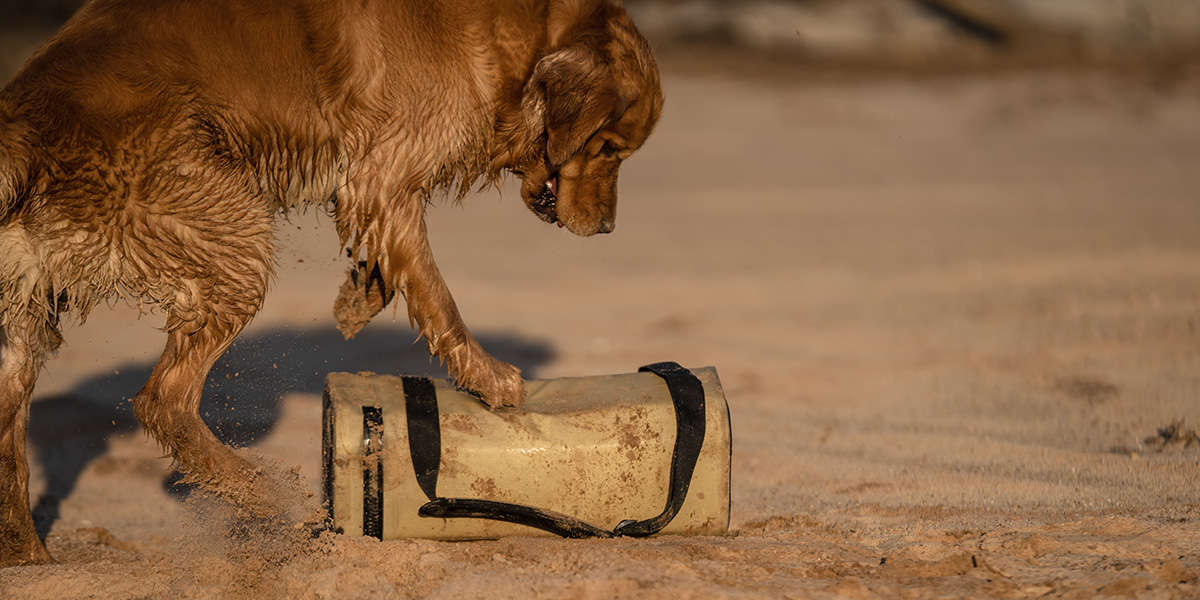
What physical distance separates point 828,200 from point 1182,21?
23.1ft

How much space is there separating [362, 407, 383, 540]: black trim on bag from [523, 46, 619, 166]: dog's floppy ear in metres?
1.18

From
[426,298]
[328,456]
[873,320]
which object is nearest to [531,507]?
[328,456]

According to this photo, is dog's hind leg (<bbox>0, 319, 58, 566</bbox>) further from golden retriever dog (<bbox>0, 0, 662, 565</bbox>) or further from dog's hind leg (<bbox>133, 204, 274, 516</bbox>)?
dog's hind leg (<bbox>133, 204, 274, 516</bbox>)

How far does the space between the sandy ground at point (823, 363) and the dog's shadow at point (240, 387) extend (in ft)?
0.07

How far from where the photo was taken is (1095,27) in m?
15.2

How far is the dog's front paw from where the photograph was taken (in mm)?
3928

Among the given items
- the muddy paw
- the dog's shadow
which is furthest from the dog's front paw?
the dog's shadow

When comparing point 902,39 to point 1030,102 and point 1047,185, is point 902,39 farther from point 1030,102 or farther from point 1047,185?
point 1047,185

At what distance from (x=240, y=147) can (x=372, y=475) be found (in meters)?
1.14

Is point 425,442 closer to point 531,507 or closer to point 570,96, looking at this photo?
point 531,507

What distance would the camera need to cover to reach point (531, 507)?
3.79 m

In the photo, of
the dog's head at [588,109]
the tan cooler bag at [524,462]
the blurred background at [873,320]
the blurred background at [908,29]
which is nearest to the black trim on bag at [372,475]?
the tan cooler bag at [524,462]

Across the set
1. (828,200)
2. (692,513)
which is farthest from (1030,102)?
(692,513)

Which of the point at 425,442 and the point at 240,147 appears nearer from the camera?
the point at 425,442
